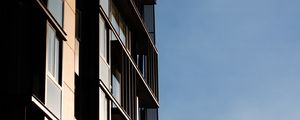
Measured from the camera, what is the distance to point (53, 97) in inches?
883

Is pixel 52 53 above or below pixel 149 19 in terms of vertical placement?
below

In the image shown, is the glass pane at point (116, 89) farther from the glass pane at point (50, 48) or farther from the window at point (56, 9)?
the glass pane at point (50, 48)

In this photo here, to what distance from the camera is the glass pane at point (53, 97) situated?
22.0 m

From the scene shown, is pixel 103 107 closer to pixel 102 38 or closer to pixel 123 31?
pixel 102 38

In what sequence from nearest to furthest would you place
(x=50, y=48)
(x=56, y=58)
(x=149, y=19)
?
(x=50, y=48)
(x=56, y=58)
(x=149, y=19)

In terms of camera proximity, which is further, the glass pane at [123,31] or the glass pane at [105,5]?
the glass pane at [123,31]

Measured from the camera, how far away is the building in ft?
68.2

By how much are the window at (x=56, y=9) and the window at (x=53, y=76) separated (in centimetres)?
61

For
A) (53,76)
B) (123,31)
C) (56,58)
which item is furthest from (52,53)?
(123,31)

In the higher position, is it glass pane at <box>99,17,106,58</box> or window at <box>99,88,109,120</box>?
glass pane at <box>99,17,106,58</box>

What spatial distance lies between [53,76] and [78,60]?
543 centimetres

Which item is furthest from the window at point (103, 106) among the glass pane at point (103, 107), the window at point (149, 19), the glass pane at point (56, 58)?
the window at point (149, 19)

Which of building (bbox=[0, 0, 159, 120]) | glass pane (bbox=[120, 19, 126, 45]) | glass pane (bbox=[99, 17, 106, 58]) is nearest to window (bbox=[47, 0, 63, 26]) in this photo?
building (bbox=[0, 0, 159, 120])

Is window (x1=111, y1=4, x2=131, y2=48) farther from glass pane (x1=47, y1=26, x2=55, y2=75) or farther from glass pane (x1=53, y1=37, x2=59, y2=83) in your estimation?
glass pane (x1=47, y1=26, x2=55, y2=75)
